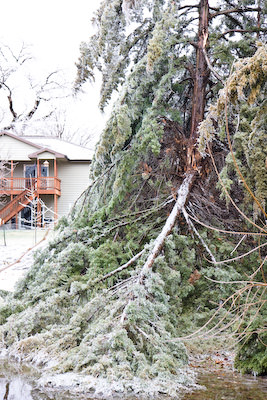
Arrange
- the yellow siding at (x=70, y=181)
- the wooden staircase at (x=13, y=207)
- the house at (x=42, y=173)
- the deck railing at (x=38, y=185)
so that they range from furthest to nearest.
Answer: the yellow siding at (x=70, y=181) < the house at (x=42, y=173) < the deck railing at (x=38, y=185) < the wooden staircase at (x=13, y=207)

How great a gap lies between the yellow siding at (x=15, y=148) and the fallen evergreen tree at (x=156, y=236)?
17.5m

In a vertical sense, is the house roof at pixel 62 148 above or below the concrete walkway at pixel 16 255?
above

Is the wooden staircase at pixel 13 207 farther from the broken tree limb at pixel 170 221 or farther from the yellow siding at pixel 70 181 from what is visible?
the broken tree limb at pixel 170 221

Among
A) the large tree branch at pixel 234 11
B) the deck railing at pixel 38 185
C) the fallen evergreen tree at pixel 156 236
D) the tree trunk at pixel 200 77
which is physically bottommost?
the deck railing at pixel 38 185

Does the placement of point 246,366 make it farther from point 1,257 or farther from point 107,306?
point 1,257

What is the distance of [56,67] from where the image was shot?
3027cm

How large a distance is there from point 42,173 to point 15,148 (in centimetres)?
178

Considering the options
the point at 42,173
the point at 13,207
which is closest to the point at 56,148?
the point at 42,173

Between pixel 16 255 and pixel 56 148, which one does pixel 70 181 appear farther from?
pixel 16 255

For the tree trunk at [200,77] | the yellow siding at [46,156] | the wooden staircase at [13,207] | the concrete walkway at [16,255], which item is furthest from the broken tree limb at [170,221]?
the yellow siding at [46,156]

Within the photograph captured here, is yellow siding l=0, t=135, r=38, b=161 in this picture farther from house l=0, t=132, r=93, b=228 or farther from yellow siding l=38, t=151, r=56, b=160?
yellow siding l=38, t=151, r=56, b=160

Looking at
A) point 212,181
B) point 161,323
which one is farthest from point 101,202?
point 161,323

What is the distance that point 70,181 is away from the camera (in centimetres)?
2483

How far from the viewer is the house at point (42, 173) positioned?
76.5 ft
